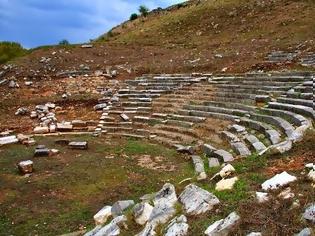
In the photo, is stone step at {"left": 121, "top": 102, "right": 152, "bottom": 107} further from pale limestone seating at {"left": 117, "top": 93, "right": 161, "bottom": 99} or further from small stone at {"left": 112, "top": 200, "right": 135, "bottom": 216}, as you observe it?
small stone at {"left": 112, "top": 200, "right": 135, "bottom": 216}

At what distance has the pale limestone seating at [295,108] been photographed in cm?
1276

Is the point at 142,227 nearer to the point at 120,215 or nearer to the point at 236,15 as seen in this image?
the point at 120,215

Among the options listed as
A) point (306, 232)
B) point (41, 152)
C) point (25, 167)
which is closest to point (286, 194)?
point (306, 232)

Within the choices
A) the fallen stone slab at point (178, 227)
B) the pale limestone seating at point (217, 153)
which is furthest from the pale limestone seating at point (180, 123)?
the fallen stone slab at point (178, 227)

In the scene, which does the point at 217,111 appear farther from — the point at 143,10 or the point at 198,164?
the point at 143,10

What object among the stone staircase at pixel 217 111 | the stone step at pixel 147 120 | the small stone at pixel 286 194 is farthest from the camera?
the stone step at pixel 147 120

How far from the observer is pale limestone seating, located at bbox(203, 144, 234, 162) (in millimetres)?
12154

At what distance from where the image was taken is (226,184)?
7.98 meters

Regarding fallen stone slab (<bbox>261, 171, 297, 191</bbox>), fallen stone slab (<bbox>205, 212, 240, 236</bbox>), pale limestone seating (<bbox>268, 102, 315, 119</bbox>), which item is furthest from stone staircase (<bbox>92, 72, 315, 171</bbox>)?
fallen stone slab (<bbox>205, 212, 240, 236</bbox>)

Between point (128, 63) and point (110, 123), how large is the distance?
8462mm

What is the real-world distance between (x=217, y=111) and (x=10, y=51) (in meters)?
21.0

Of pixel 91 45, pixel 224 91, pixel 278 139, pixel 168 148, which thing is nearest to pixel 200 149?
pixel 168 148

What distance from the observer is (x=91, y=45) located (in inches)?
1209

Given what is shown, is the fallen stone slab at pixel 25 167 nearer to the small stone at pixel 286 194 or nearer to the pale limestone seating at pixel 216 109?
the pale limestone seating at pixel 216 109
